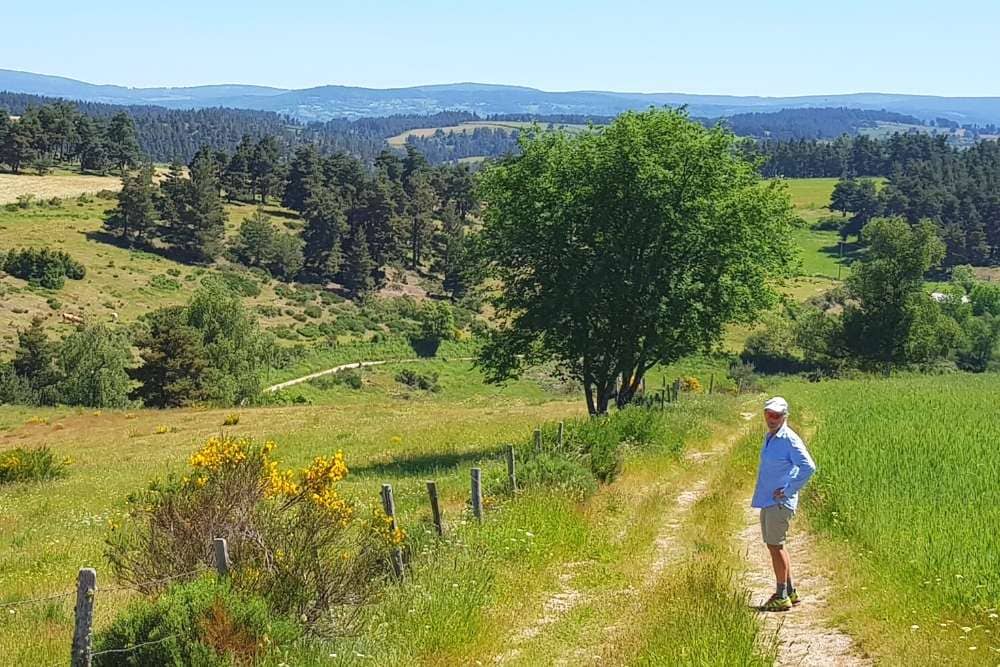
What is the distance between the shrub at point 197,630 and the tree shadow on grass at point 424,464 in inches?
576

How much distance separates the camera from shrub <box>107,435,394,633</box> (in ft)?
31.7

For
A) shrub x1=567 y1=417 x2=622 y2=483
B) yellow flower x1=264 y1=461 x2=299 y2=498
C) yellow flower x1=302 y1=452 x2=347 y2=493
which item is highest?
yellow flower x1=302 y1=452 x2=347 y2=493

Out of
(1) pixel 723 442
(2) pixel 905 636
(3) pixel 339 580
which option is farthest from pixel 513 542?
(1) pixel 723 442

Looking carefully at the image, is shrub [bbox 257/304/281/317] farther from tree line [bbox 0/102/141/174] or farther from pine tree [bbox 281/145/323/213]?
tree line [bbox 0/102/141/174]

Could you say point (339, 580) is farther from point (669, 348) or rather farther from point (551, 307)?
point (669, 348)

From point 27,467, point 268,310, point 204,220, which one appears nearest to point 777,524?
point 27,467

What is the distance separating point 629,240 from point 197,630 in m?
20.5

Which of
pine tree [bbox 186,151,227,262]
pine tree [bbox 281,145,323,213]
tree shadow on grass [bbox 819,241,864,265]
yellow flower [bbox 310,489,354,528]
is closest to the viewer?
yellow flower [bbox 310,489,354,528]

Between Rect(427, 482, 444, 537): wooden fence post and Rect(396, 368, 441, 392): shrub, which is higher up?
Rect(427, 482, 444, 537): wooden fence post

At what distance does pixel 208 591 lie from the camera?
8633mm

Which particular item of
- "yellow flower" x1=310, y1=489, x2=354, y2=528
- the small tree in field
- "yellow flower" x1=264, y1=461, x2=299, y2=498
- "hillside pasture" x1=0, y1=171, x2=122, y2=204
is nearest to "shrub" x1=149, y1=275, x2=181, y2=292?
"hillside pasture" x1=0, y1=171, x2=122, y2=204

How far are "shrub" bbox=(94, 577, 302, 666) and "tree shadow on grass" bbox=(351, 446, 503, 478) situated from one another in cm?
1464

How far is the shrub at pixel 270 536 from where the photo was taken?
9672 mm

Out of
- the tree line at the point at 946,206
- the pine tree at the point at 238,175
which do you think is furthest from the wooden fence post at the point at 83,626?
the tree line at the point at 946,206
